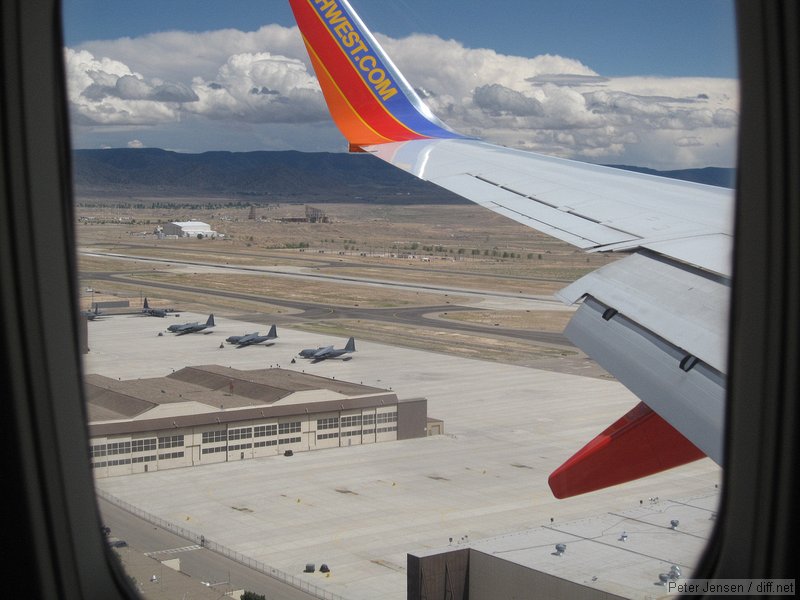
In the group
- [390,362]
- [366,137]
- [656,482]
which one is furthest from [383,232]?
[366,137]

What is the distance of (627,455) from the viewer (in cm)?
324

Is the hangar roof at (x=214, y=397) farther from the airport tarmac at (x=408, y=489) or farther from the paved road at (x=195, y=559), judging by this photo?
the paved road at (x=195, y=559)

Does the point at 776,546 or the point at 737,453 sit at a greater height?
the point at 737,453

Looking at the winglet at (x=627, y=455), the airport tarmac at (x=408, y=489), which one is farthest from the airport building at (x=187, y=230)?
the winglet at (x=627, y=455)

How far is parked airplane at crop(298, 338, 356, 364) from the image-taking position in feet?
116

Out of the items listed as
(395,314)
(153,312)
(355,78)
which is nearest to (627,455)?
(355,78)

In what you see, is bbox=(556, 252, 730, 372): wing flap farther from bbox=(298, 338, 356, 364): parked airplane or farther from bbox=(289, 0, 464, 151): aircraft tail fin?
bbox=(298, 338, 356, 364): parked airplane

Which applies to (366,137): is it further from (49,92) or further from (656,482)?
(656,482)

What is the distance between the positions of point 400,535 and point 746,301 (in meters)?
14.1

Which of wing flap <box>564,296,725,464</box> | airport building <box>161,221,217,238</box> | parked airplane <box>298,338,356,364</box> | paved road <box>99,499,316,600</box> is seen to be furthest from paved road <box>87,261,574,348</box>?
airport building <box>161,221,217,238</box>

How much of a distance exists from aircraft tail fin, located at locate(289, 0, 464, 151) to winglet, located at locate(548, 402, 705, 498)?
311 centimetres

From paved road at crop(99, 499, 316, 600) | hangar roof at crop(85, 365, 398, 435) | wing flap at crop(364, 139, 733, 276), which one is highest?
wing flap at crop(364, 139, 733, 276)

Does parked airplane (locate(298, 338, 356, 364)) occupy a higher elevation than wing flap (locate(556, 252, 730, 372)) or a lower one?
lower

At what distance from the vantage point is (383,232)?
116 m
